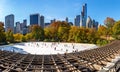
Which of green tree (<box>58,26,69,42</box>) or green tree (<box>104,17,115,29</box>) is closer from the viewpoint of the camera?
green tree (<box>58,26,69,42</box>)

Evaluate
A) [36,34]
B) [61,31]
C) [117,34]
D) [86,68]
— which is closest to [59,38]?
[61,31]

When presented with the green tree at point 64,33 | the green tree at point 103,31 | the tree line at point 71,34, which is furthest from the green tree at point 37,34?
the green tree at point 103,31

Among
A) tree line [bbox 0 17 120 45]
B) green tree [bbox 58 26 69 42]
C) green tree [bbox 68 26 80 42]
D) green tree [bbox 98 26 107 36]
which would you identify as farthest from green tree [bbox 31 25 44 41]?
green tree [bbox 98 26 107 36]

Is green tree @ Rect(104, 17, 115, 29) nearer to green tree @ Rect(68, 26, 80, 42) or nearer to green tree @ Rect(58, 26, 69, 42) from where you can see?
green tree @ Rect(58, 26, 69, 42)

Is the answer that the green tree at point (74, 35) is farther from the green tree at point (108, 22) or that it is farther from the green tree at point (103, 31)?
the green tree at point (108, 22)

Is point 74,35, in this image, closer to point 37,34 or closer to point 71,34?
point 71,34

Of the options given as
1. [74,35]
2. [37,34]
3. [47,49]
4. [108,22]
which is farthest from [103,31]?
[47,49]

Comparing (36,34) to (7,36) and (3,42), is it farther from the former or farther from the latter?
(3,42)

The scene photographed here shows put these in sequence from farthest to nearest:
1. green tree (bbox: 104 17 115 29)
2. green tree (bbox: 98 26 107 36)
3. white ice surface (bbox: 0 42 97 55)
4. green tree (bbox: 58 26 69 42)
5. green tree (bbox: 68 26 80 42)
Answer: green tree (bbox: 104 17 115 29) < green tree (bbox: 98 26 107 36) < green tree (bbox: 58 26 69 42) < green tree (bbox: 68 26 80 42) < white ice surface (bbox: 0 42 97 55)
